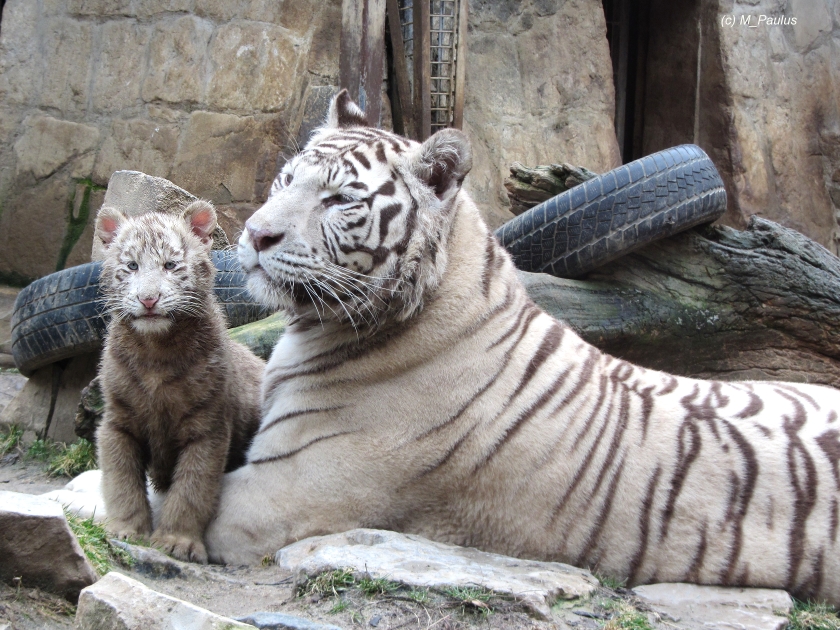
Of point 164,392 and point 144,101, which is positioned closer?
point 164,392

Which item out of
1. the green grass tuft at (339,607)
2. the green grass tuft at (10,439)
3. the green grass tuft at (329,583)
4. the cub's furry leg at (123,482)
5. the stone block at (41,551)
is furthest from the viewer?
the green grass tuft at (10,439)

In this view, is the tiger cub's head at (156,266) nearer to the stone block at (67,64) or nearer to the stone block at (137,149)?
the stone block at (137,149)

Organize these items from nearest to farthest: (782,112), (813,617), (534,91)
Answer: (813,617) < (534,91) < (782,112)

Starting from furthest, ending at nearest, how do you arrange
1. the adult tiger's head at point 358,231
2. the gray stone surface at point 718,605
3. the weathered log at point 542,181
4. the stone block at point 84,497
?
the weathered log at point 542,181, the stone block at point 84,497, the adult tiger's head at point 358,231, the gray stone surface at point 718,605

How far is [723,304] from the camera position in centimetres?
573

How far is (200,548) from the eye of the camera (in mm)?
3365

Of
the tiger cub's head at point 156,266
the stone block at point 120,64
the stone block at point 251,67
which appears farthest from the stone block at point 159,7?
the tiger cub's head at point 156,266

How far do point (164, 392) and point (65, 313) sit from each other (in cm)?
183

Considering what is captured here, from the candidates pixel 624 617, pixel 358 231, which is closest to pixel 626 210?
pixel 358 231

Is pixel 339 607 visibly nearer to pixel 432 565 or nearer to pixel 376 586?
pixel 376 586

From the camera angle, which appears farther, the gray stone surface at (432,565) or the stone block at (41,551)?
the gray stone surface at (432,565)

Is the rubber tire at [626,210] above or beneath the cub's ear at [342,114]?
beneath

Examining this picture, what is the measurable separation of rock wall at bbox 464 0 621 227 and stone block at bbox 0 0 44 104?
3.92 meters

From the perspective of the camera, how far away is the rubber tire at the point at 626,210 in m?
5.32
